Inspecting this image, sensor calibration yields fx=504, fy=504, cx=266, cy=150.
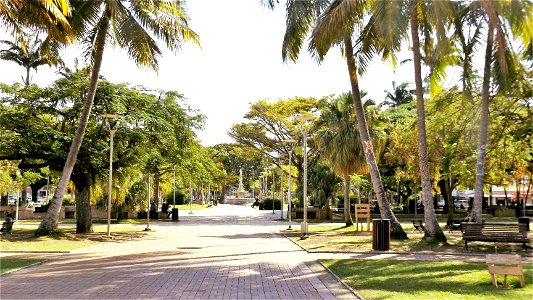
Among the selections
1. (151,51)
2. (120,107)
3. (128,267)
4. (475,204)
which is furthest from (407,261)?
(120,107)

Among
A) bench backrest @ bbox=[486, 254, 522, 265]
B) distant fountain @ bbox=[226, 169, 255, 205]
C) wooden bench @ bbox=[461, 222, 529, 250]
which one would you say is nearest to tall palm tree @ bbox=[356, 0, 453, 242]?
wooden bench @ bbox=[461, 222, 529, 250]

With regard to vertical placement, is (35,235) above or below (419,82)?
below

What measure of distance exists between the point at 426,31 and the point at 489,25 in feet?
7.27

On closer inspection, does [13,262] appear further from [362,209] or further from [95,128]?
[362,209]

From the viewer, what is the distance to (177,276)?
11.5 meters

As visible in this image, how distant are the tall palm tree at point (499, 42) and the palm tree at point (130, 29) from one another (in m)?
10.7

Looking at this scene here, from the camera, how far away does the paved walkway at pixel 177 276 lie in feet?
30.9

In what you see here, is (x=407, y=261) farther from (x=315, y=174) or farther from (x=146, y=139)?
(x=315, y=174)

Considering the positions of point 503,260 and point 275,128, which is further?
point 275,128

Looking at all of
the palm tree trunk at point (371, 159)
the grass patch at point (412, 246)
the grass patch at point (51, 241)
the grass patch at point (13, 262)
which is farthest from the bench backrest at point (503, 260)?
the grass patch at point (51, 241)

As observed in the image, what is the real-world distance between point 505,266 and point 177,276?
693 cm

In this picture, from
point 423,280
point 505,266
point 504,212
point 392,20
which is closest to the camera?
point 505,266

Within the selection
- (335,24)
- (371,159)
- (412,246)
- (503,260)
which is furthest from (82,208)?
(503,260)

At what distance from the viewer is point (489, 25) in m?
17.2
